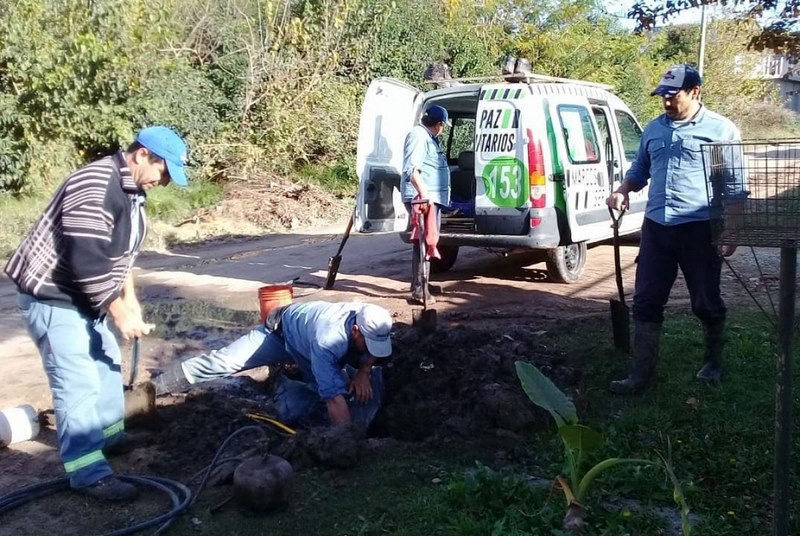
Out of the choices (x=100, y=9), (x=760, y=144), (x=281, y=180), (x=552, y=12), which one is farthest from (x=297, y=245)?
(x=552, y=12)

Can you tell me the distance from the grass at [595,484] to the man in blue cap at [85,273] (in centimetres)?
68

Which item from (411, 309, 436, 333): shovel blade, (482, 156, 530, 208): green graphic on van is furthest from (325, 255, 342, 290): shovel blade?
(411, 309, 436, 333): shovel blade

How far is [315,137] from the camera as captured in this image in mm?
18047

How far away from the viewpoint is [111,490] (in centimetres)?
378

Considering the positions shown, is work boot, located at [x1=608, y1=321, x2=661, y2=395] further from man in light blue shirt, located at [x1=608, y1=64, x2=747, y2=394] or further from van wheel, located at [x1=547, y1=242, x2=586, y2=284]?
van wheel, located at [x1=547, y1=242, x2=586, y2=284]

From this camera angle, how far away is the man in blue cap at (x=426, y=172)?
761cm

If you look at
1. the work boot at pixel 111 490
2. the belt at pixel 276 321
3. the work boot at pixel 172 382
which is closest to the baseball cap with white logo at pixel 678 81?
the belt at pixel 276 321

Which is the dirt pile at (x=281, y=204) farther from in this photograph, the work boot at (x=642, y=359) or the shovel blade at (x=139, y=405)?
the work boot at (x=642, y=359)

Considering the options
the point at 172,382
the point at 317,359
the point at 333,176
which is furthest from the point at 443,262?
the point at 333,176

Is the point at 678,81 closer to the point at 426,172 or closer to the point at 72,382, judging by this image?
the point at 426,172

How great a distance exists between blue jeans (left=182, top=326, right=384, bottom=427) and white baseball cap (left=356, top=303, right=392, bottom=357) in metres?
0.50

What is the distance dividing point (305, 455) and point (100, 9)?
12.3m

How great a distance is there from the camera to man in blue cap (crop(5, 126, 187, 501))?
363cm

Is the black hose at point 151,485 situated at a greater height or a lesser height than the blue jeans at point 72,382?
lesser
